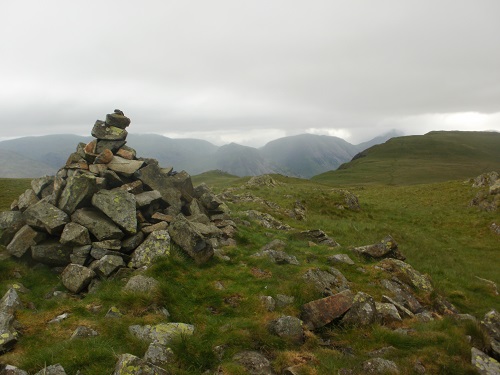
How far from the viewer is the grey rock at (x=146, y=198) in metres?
20.3

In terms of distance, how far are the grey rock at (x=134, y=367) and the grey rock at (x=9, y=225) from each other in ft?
47.9

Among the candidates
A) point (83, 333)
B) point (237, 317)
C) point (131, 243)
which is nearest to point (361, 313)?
point (237, 317)

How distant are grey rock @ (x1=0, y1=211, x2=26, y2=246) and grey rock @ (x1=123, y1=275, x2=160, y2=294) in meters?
9.80

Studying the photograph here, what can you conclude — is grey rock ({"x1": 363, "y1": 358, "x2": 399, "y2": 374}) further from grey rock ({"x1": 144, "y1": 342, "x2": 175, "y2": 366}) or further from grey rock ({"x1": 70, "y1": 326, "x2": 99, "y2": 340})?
grey rock ({"x1": 70, "y1": 326, "x2": 99, "y2": 340})

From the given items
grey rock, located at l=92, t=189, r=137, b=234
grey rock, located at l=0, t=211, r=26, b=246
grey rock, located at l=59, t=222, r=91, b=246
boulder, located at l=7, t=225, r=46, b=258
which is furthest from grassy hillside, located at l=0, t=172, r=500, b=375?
grey rock, located at l=92, t=189, r=137, b=234

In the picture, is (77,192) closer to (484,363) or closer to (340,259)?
(340,259)

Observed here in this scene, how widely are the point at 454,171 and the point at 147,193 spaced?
561 feet

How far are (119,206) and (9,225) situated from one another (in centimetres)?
778

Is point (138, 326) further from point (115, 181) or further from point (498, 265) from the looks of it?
point (498, 265)

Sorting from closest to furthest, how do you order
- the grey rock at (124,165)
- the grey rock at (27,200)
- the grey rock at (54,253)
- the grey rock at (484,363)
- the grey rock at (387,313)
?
1. the grey rock at (484,363)
2. the grey rock at (387,313)
3. the grey rock at (54,253)
4. the grey rock at (27,200)
5. the grey rock at (124,165)

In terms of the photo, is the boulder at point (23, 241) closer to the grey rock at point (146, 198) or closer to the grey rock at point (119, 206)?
the grey rock at point (119, 206)

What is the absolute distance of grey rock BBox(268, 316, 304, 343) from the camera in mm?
12031

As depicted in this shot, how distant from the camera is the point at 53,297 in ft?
49.6

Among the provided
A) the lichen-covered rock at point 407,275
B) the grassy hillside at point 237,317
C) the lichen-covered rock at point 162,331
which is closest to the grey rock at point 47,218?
the grassy hillside at point 237,317
